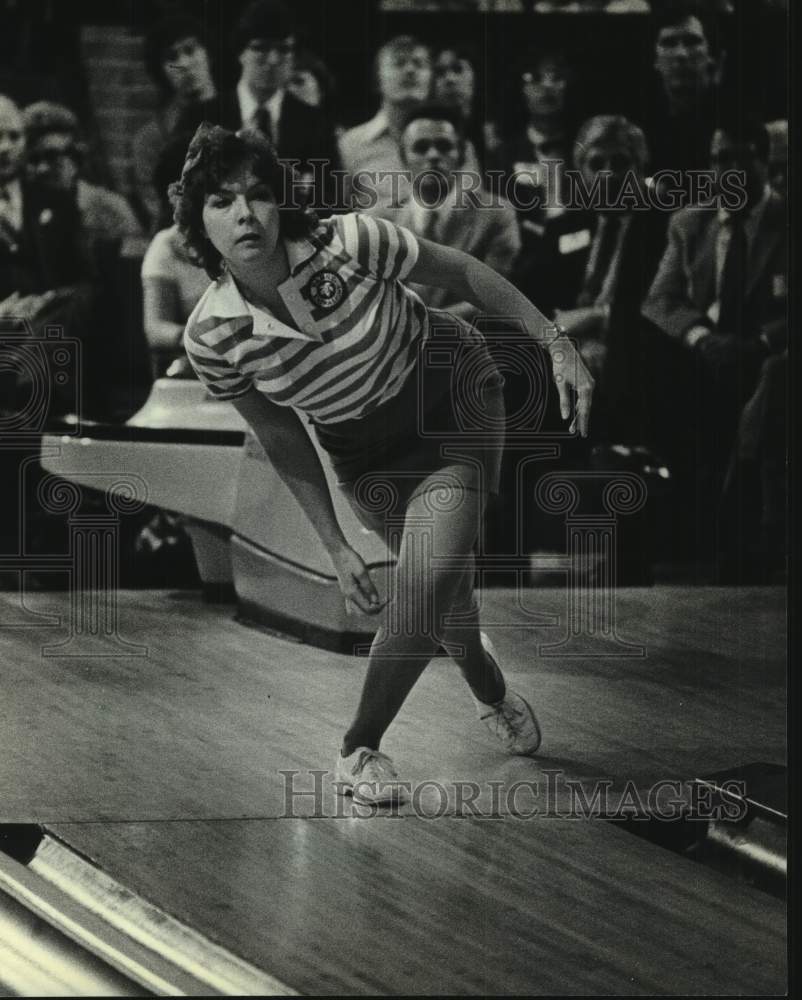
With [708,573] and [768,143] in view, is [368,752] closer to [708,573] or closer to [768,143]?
[708,573]

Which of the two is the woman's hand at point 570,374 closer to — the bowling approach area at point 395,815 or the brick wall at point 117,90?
the bowling approach area at point 395,815

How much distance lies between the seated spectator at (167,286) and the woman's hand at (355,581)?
2.56ft

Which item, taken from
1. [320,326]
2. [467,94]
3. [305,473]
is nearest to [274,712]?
[305,473]

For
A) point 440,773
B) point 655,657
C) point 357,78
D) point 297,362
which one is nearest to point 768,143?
point 357,78

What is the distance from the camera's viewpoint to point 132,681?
140 inches

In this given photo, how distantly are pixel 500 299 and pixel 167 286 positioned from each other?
0.91 meters

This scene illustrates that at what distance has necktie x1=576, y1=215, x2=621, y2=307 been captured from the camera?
387 cm

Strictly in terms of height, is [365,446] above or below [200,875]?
above

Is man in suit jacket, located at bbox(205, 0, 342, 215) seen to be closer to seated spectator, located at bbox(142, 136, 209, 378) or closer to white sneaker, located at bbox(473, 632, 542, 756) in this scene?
seated spectator, located at bbox(142, 136, 209, 378)

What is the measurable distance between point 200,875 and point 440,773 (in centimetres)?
64

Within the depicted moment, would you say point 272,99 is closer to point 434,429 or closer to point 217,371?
point 217,371

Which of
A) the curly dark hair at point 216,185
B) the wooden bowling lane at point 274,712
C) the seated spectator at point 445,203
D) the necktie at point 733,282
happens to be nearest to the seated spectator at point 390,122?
the seated spectator at point 445,203

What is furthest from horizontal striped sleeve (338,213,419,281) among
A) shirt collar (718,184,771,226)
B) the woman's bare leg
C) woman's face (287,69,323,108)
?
shirt collar (718,184,771,226)

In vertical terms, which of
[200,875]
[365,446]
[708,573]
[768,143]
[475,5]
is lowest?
[200,875]
